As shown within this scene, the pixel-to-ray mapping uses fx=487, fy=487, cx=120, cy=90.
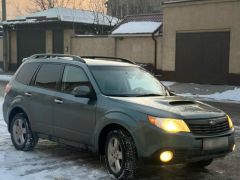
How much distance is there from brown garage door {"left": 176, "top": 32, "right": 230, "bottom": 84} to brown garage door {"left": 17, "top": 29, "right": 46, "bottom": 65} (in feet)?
38.5

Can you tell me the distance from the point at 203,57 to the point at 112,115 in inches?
706

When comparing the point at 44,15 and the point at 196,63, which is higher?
the point at 44,15

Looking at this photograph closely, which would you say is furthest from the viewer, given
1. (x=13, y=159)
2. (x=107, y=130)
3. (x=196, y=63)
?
(x=196, y=63)

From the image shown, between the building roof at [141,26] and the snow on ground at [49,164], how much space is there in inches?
736

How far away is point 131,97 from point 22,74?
2.67m

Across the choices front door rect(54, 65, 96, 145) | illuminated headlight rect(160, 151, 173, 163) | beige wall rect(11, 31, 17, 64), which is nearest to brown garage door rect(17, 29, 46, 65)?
beige wall rect(11, 31, 17, 64)

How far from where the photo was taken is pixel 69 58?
7.68m

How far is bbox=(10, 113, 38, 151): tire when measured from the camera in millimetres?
7969

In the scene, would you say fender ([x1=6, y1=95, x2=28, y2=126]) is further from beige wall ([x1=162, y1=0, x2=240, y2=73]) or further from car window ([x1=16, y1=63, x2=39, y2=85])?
beige wall ([x1=162, y1=0, x2=240, y2=73])

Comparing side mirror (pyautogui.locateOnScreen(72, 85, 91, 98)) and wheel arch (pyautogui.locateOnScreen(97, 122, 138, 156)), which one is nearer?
wheel arch (pyautogui.locateOnScreen(97, 122, 138, 156))

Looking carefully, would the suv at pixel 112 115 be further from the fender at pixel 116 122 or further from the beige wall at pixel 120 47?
the beige wall at pixel 120 47

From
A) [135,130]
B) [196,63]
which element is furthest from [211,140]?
[196,63]

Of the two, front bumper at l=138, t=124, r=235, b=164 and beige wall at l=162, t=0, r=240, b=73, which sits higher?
beige wall at l=162, t=0, r=240, b=73

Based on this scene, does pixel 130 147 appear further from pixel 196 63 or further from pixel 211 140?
pixel 196 63
